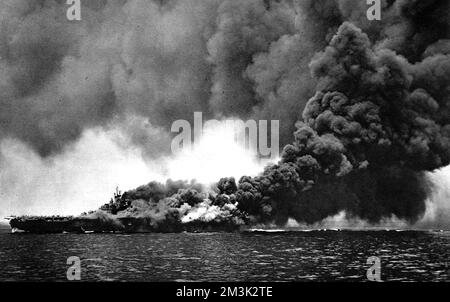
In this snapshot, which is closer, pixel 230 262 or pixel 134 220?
pixel 230 262

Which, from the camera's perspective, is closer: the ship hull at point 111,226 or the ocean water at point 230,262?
the ocean water at point 230,262

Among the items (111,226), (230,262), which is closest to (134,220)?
(111,226)

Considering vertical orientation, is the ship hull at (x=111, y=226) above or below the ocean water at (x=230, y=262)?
above

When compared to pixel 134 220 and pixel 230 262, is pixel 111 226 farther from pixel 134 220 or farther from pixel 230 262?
pixel 230 262

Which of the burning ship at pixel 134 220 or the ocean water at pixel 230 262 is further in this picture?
the burning ship at pixel 134 220

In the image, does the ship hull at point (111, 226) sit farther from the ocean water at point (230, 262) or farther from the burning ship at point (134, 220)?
the ocean water at point (230, 262)

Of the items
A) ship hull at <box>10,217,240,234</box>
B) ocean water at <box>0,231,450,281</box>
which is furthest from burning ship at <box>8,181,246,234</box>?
ocean water at <box>0,231,450,281</box>

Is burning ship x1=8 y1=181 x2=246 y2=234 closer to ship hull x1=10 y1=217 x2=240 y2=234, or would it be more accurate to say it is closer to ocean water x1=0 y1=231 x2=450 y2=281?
ship hull x1=10 y1=217 x2=240 y2=234

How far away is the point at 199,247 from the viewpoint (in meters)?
95.2

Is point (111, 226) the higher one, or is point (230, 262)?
point (111, 226)

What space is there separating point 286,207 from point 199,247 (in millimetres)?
55863

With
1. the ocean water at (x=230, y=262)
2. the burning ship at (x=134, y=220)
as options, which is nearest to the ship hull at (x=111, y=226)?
the burning ship at (x=134, y=220)
